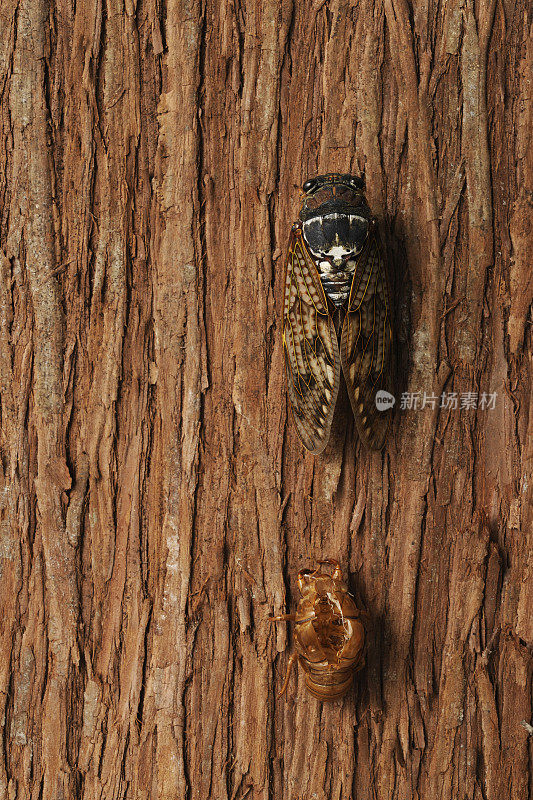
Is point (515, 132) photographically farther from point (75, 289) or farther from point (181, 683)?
point (181, 683)

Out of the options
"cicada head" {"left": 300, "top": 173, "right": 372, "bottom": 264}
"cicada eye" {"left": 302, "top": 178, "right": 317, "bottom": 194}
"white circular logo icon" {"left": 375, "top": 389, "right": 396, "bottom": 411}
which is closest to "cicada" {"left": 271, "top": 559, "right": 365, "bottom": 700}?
"white circular logo icon" {"left": 375, "top": 389, "right": 396, "bottom": 411}

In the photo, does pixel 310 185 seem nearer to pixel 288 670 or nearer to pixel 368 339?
pixel 368 339

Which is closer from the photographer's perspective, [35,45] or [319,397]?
[319,397]

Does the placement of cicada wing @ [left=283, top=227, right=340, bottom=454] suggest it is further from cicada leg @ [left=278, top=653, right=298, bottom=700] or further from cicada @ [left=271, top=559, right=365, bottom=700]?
cicada leg @ [left=278, top=653, right=298, bottom=700]

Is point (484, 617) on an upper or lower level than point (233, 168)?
lower

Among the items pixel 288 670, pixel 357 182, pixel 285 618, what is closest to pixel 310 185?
pixel 357 182

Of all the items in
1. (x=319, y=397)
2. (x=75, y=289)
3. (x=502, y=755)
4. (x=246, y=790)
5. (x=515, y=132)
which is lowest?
(x=246, y=790)

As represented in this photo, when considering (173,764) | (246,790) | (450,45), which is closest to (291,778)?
(246,790)

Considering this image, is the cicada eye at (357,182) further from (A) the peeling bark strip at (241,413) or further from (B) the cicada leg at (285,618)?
(B) the cicada leg at (285,618)
